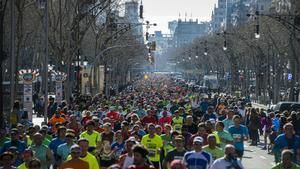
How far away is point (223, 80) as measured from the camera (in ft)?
445

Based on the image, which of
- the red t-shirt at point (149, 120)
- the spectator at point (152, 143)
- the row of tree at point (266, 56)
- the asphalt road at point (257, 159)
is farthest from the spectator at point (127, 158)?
the row of tree at point (266, 56)

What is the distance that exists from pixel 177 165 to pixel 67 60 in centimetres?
3979

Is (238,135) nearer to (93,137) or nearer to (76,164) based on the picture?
(93,137)

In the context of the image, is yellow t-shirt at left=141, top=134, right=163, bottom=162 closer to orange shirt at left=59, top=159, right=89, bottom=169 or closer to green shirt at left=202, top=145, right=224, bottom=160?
green shirt at left=202, top=145, right=224, bottom=160

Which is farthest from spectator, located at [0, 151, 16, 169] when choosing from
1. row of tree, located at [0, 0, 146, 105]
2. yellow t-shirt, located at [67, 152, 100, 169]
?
row of tree, located at [0, 0, 146, 105]

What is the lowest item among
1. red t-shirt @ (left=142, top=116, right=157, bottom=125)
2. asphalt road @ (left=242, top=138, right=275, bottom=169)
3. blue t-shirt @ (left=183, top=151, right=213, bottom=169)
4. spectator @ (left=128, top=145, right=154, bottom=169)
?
asphalt road @ (left=242, top=138, right=275, bottom=169)

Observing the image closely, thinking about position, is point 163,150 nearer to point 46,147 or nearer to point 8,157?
point 46,147

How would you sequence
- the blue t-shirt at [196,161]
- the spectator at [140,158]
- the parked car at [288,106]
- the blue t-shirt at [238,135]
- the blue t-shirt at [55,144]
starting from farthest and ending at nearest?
the parked car at [288,106], the blue t-shirt at [238,135], the blue t-shirt at [55,144], the blue t-shirt at [196,161], the spectator at [140,158]

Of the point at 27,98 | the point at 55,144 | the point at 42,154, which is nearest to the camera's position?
the point at 42,154

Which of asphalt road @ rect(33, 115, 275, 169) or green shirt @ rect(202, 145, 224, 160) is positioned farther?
asphalt road @ rect(33, 115, 275, 169)

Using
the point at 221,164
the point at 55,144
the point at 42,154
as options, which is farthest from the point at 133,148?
the point at 55,144

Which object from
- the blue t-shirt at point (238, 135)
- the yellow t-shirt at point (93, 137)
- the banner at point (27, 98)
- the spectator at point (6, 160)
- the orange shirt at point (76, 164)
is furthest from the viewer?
the banner at point (27, 98)

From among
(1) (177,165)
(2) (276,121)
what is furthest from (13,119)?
(1) (177,165)

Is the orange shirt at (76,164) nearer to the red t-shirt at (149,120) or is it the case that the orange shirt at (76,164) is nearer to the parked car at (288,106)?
the red t-shirt at (149,120)
